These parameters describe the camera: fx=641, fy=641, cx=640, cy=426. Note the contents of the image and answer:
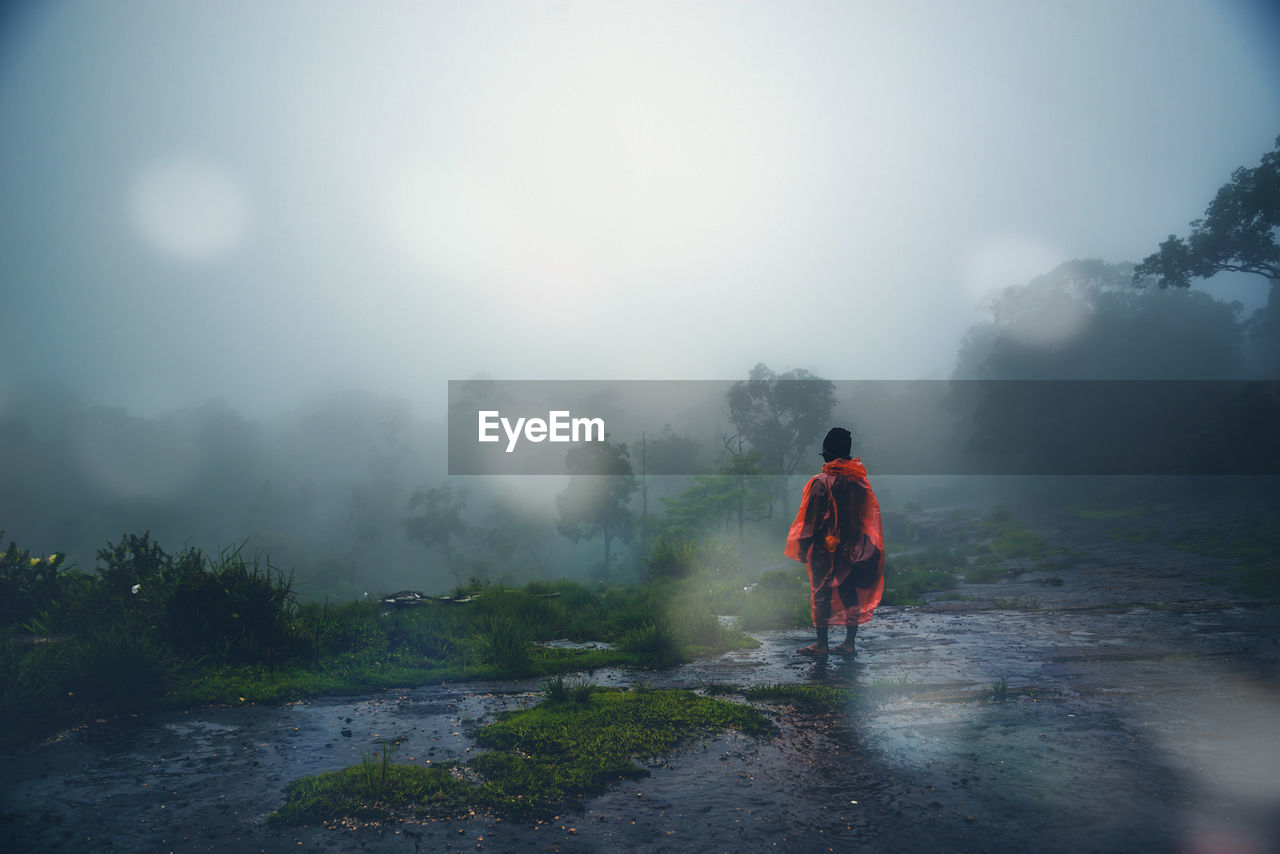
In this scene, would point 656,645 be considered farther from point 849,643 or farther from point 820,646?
point 849,643

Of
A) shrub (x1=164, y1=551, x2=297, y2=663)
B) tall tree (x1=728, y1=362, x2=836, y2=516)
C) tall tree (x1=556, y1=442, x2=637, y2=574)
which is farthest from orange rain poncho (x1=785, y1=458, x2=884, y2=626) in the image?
tall tree (x1=728, y1=362, x2=836, y2=516)

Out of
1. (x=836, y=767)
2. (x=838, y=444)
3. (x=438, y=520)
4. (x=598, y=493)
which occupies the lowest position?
(x=438, y=520)

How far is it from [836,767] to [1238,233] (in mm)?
32211

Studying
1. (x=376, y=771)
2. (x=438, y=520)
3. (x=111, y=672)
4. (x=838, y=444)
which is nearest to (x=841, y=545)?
(x=838, y=444)

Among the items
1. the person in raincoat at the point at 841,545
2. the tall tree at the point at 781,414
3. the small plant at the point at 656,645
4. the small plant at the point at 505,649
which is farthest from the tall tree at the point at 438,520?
the person in raincoat at the point at 841,545

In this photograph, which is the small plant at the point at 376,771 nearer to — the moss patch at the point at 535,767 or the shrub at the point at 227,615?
the moss patch at the point at 535,767

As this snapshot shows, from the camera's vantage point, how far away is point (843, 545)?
22.6ft

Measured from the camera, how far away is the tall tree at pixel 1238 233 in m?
24.0

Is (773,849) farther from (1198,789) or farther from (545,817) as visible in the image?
(1198,789)

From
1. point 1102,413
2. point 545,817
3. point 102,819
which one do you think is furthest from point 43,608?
point 1102,413

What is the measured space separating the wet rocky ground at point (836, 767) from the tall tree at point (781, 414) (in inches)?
1735

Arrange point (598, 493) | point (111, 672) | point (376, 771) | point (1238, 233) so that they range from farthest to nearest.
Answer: point (598, 493) < point (1238, 233) < point (111, 672) < point (376, 771)

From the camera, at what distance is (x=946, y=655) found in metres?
6.89

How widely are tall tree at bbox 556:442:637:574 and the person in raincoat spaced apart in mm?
38915
